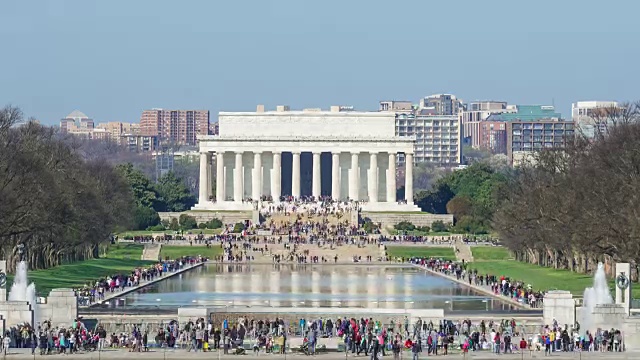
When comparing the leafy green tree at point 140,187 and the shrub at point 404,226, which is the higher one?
the leafy green tree at point 140,187

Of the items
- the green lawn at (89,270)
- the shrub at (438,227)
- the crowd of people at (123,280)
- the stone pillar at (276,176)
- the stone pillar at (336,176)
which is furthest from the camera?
the stone pillar at (336,176)

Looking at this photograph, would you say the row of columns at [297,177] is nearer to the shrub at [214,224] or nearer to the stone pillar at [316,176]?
the stone pillar at [316,176]

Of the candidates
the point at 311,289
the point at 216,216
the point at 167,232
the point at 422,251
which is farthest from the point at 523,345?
the point at 216,216

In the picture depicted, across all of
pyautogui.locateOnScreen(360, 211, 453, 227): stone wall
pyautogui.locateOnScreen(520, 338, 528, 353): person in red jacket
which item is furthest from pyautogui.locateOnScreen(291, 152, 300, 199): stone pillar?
pyautogui.locateOnScreen(520, 338, 528, 353): person in red jacket

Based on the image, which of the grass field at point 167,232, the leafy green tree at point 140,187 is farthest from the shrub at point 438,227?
the leafy green tree at point 140,187

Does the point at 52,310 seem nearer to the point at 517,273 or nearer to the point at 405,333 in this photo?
the point at 405,333

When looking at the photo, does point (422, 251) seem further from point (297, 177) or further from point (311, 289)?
point (297, 177)

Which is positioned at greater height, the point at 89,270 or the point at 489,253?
the point at 489,253

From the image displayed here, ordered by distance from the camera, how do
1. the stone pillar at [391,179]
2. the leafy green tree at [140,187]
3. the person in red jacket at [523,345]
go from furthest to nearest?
the stone pillar at [391,179]
the leafy green tree at [140,187]
the person in red jacket at [523,345]
